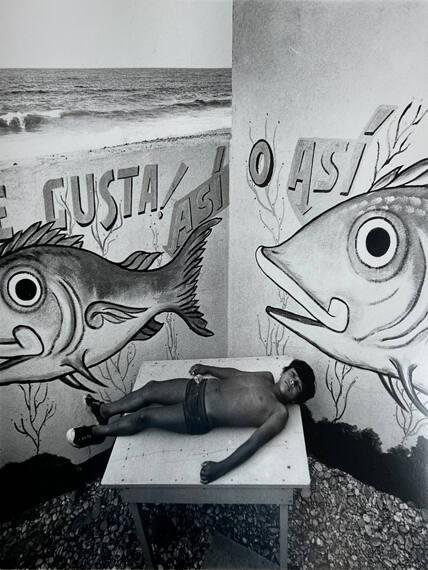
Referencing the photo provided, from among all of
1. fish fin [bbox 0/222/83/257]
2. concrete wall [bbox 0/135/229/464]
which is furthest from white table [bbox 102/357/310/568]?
fish fin [bbox 0/222/83/257]

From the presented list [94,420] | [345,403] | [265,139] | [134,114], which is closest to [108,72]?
[134,114]

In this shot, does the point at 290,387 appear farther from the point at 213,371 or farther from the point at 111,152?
the point at 111,152

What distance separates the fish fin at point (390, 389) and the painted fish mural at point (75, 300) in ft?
3.53

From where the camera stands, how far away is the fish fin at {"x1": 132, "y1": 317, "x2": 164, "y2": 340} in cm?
→ 261

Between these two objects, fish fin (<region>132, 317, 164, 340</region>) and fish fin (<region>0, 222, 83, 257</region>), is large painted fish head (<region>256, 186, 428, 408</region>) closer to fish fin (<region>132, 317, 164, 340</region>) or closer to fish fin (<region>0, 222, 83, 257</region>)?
fish fin (<region>132, 317, 164, 340</region>)

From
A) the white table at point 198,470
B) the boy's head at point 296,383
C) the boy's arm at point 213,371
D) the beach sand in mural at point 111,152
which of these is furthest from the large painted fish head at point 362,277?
the beach sand in mural at point 111,152

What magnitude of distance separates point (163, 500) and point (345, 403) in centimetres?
120

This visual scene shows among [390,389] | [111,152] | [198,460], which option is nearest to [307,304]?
[390,389]

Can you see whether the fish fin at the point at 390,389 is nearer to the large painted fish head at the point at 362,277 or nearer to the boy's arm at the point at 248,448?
the large painted fish head at the point at 362,277

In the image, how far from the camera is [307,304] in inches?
102

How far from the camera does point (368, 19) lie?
2.00 metres

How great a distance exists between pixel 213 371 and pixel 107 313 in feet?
2.16

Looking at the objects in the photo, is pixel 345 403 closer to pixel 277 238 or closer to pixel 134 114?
pixel 277 238

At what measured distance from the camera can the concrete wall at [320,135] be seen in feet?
6.69
